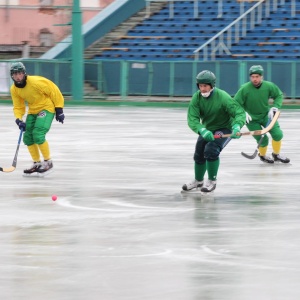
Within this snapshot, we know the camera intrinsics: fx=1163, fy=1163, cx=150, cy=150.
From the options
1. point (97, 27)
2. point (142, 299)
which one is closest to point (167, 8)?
point (97, 27)

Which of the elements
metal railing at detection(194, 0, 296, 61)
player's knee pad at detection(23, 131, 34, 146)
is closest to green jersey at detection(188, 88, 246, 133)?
player's knee pad at detection(23, 131, 34, 146)

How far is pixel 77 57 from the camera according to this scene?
130 ft

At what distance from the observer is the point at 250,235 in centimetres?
1042

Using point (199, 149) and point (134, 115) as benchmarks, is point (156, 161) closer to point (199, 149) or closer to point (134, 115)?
point (199, 149)

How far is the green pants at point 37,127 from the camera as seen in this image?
16.2 meters

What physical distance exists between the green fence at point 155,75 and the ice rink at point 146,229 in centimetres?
1760

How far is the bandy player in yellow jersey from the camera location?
1616 cm

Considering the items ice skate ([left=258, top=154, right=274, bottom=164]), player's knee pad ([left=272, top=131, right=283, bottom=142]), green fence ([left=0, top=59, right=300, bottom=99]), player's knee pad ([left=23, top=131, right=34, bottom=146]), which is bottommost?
green fence ([left=0, top=59, right=300, bottom=99])

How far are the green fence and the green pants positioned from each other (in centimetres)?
2173

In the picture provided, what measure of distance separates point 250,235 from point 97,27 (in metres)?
36.0

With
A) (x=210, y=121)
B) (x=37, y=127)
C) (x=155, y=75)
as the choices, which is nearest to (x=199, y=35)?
(x=155, y=75)

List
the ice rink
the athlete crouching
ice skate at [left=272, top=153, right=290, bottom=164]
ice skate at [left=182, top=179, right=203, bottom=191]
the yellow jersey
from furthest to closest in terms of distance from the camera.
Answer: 1. ice skate at [left=272, top=153, right=290, bottom=164]
2. the yellow jersey
3. ice skate at [left=182, top=179, right=203, bottom=191]
4. the athlete crouching
5. the ice rink

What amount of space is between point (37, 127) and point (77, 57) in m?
23.7

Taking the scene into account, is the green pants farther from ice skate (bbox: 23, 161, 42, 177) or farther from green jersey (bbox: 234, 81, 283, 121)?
green jersey (bbox: 234, 81, 283, 121)
